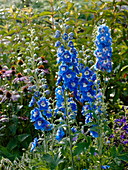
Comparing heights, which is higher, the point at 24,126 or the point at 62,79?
the point at 62,79

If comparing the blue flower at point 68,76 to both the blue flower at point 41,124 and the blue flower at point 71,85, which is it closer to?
the blue flower at point 71,85

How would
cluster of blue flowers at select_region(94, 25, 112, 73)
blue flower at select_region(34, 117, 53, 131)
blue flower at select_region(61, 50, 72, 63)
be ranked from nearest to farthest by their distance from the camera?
blue flower at select_region(61, 50, 72, 63) → cluster of blue flowers at select_region(94, 25, 112, 73) → blue flower at select_region(34, 117, 53, 131)

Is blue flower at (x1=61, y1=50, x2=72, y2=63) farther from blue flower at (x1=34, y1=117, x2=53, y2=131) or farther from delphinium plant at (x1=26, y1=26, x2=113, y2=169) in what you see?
blue flower at (x1=34, y1=117, x2=53, y2=131)

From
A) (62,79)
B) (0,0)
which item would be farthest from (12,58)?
(0,0)

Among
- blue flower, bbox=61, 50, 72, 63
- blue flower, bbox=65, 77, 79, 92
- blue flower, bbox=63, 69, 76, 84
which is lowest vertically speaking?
blue flower, bbox=65, 77, 79, 92

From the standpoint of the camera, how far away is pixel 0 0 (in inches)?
722

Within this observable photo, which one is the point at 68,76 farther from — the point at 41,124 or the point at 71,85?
the point at 41,124

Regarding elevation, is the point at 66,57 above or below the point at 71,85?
above

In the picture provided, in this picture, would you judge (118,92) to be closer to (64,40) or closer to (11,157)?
(11,157)

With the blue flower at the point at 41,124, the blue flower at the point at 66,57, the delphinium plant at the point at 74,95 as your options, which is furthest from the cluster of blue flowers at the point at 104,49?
the blue flower at the point at 41,124

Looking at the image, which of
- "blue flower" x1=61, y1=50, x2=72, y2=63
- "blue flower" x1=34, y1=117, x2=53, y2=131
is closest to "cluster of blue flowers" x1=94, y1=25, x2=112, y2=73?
"blue flower" x1=61, y1=50, x2=72, y2=63

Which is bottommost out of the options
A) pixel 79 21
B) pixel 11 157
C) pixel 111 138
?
pixel 11 157

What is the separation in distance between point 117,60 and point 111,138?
1771 millimetres

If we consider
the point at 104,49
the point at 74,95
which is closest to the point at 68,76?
the point at 74,95
